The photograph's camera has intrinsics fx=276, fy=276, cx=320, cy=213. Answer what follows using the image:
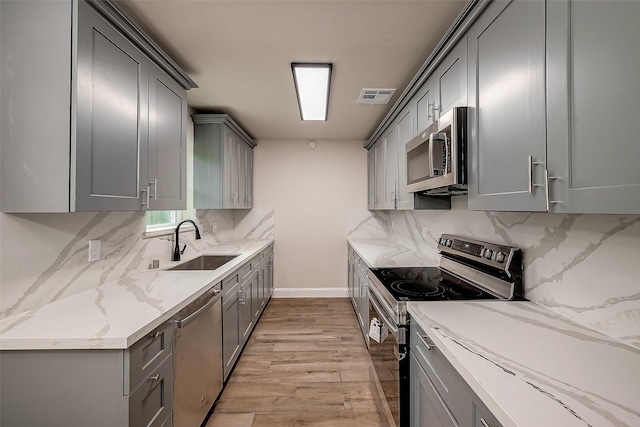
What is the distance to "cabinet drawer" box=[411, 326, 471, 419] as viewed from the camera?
0.91 m

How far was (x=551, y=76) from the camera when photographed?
2.91ft

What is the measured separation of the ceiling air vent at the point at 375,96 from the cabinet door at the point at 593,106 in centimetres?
177

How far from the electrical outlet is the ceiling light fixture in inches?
71.1

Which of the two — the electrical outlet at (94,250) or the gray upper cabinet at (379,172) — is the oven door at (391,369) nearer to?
the gray upper cabinet at (379,172)

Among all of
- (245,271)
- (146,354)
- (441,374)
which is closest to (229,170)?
(245,271)

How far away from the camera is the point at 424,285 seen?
1.79 metres

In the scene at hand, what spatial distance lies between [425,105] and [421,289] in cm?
127

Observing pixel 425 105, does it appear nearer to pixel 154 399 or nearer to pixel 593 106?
pixel 593 106

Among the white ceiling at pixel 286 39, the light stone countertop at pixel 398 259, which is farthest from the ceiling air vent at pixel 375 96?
the light stone countertop at pixel 398 259

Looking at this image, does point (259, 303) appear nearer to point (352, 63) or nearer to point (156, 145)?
point (156, 145)

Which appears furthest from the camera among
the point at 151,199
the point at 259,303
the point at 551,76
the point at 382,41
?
the point at 259,303

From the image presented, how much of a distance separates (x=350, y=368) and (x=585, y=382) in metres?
1.96

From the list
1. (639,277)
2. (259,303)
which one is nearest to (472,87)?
(639,277)

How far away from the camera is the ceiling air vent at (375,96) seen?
2596 millimetres
